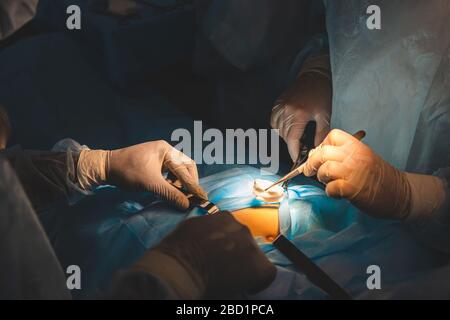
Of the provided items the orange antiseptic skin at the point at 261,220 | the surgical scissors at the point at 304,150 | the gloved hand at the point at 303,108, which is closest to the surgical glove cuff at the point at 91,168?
the orange antiseptic skin at the point at 261,220

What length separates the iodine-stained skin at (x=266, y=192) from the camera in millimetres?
2299

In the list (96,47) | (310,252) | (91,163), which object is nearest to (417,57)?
(310,252)

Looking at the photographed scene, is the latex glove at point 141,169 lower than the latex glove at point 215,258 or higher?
higher

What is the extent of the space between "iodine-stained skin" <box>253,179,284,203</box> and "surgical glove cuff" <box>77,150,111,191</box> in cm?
70

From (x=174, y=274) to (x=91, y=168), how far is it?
0.93 meters

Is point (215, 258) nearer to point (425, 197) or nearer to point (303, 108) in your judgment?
point (425, 197)

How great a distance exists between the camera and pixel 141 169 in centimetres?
235

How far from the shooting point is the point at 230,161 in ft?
8.99

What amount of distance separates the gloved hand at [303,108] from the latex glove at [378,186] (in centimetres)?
52

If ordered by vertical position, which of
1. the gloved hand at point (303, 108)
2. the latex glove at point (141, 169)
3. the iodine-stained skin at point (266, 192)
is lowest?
the iodine-stained skin at point (266, 192)

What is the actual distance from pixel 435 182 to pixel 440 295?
0.47 m

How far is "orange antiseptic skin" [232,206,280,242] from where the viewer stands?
217 cm

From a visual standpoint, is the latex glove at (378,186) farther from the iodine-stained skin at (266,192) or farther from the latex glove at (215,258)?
the latex glove at (215,258)

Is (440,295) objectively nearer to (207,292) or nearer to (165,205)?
(207,292)
